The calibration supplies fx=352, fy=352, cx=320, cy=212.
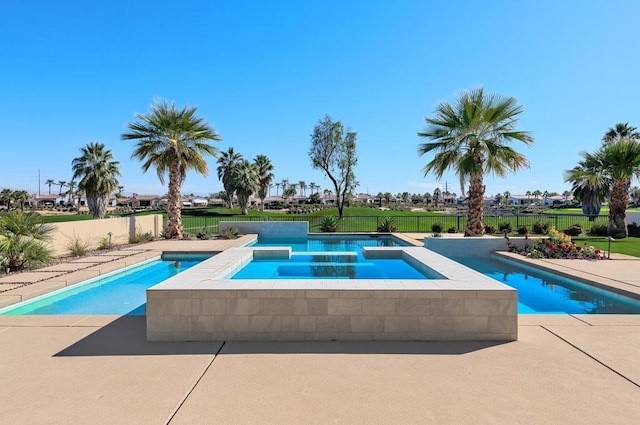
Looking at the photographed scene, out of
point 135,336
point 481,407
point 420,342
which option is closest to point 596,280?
point 420,342

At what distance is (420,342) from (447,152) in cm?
1072

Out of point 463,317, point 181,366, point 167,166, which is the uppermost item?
point 167,166

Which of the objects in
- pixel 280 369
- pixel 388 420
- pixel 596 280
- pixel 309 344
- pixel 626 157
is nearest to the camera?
pixel 388 420

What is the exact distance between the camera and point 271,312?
4184 millimetres

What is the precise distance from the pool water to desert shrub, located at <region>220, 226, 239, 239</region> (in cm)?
1057

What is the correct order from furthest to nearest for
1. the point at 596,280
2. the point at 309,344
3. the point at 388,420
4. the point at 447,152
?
the point at 447,152, the point at 596,280, the point at 309,344, the point at 388,420

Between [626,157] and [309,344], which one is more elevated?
[626,157]

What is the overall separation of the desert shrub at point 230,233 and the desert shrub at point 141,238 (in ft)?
9.82

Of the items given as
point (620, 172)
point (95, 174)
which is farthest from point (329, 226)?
point (95, 174)

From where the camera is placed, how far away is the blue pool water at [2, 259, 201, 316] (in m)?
5.96

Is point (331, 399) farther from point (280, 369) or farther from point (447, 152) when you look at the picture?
point (447, 152)

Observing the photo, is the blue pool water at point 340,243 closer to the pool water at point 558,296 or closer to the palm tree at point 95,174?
the pool water at point 558,296

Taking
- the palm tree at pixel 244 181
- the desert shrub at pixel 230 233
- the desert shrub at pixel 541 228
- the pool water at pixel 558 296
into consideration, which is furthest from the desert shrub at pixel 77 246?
the palm tree at pixel 244 181

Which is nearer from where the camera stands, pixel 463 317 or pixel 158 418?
pixel 158 418
